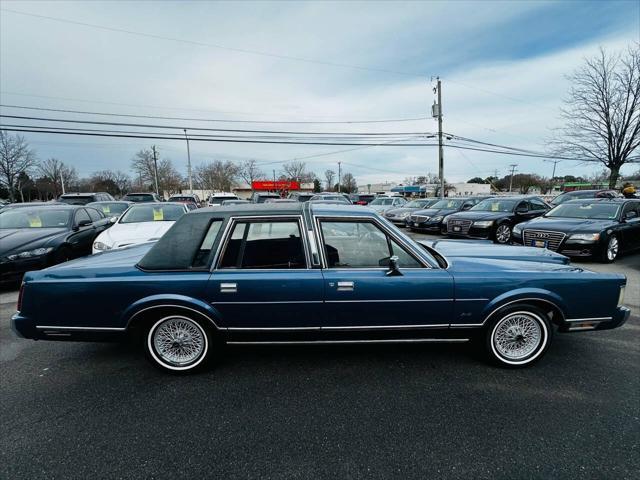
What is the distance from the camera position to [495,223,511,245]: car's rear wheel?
10.3 meters

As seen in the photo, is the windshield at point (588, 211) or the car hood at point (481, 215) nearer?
the windshield at point (588, 211)

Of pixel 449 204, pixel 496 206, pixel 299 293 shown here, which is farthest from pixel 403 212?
pixel 299 293

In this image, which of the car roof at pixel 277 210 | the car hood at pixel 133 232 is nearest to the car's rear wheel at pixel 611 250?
the car roof at pixel 277 210

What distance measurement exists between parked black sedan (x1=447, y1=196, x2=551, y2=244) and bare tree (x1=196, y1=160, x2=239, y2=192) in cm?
7052

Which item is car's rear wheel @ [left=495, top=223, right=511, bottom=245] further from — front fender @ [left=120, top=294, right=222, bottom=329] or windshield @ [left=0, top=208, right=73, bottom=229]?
windshield @ [left=0, top=208, right=73, bottom=229]

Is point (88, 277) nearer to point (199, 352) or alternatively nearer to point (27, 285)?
point (27, 285)

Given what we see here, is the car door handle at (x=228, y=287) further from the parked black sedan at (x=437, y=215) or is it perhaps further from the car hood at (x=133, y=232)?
the parked black sedan at (x=437, y=215)

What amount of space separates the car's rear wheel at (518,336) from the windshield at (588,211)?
717 cm

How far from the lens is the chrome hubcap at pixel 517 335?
2.96 metres

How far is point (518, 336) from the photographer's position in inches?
117

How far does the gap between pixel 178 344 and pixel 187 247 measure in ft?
3.13

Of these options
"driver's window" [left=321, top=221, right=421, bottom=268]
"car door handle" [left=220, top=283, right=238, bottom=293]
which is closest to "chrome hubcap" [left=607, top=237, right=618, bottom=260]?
"driver's window" [left=321, top=221, right=421, bottom=268]

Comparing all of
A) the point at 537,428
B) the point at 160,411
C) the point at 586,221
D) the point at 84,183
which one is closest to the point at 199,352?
the point at 160,411

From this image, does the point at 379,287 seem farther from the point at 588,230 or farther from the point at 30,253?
Result: the point at 588,230
